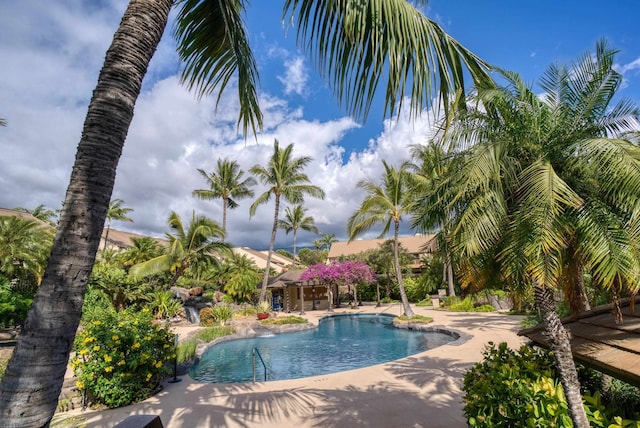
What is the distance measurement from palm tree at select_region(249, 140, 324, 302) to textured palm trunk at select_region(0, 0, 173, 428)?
67.9 ft

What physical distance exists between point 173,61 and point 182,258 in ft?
53.4

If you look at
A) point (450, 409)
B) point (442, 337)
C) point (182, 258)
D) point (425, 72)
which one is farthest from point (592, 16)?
point (182, 258)

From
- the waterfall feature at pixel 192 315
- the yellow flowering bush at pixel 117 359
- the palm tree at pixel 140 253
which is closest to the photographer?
the yellow flowering bush at pixel 117 359

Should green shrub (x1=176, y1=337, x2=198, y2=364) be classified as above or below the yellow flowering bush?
below

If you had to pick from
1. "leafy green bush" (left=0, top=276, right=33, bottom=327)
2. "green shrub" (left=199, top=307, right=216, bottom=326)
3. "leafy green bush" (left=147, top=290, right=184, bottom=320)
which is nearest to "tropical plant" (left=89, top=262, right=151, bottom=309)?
"leafy green bush" (left=147, top=290, right=184, bottom=320)

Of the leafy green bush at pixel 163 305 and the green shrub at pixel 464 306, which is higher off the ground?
the leafy green bush at pixel 163 305

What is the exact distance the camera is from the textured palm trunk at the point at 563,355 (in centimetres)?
327

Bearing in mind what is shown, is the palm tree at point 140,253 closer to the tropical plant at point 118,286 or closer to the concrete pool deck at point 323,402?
the tropical plant at point 118,286

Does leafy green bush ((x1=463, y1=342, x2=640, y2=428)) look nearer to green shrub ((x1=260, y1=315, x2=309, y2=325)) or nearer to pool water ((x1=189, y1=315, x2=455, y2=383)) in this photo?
pool water ((x1=189, y1=315, x2=455, y2=383))

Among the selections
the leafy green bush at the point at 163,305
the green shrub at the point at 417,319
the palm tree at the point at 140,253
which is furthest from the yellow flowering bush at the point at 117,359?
the palm tree at the point at 140,253

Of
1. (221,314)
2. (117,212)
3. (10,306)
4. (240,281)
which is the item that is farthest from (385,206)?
(117,212)

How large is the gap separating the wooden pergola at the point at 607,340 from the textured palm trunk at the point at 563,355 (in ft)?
0.65

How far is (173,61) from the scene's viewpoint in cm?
410

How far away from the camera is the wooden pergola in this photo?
291 centimetres
